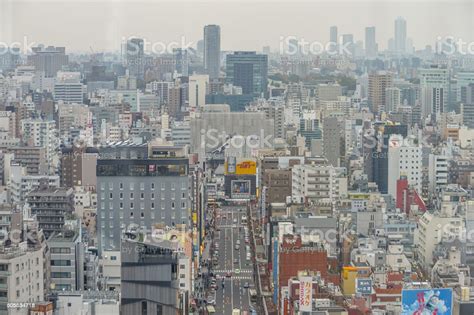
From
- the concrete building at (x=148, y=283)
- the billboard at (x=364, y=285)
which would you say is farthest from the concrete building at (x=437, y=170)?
the concrete building at (x=148, y=283)

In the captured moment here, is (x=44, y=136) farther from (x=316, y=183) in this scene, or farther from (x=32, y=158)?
(x=316, y=183)

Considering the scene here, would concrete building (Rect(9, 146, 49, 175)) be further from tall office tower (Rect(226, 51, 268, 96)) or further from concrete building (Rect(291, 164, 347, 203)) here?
tall office tower (Rect(226, 51, 268, 96))

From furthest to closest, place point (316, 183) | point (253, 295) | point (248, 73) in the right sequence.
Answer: point (248, 73)
point (316, 183)
point (253, 295)

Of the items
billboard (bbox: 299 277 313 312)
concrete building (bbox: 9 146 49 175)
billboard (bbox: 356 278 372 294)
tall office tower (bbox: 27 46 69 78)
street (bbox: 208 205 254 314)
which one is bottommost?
street (bbox: 208 205 254 314)

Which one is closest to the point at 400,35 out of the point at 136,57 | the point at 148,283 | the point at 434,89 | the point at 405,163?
the point at 405,163

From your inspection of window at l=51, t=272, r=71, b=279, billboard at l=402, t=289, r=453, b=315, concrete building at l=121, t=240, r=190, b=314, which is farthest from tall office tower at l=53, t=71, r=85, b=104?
billboard at l=402, t=289, r=453, b=315
